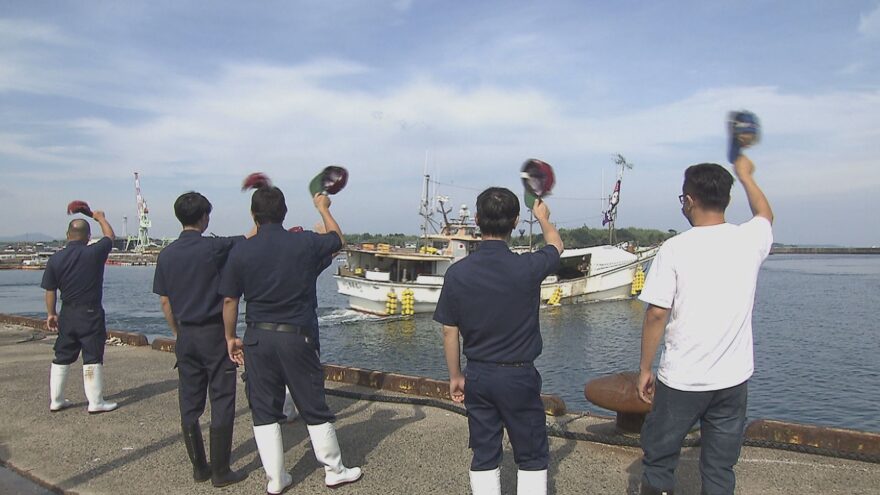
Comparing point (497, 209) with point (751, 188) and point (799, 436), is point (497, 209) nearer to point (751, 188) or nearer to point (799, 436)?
point (751, 188)

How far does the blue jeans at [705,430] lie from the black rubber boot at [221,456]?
110 inches

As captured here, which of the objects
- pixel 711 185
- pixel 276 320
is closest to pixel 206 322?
pixel 276 320

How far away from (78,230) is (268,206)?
3075mm

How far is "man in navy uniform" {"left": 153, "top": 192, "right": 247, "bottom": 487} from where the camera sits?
13.7 feet

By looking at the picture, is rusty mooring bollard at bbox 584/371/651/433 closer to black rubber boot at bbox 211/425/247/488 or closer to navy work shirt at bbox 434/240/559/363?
navy work shirt at bbox 434/240/559/363

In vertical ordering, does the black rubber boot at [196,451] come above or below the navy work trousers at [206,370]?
below

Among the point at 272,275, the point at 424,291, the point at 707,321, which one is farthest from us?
the point at 424,291

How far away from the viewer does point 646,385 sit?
10.4ft

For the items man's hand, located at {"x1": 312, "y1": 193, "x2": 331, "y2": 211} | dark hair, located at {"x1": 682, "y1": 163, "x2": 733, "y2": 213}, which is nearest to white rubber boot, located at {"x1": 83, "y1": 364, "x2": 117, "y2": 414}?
man's hand, located at {"x1": 312, "y1": 193, "x2": 331, "y2": 211}

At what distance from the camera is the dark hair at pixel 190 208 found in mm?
4234

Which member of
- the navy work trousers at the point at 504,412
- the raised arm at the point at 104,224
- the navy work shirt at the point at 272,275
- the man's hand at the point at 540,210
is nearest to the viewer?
the navy work trousers at the point at 504,412

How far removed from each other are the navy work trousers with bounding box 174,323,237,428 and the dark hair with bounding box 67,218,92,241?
2.36m

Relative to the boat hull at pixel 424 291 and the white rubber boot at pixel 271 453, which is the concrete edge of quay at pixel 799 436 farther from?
the boat hull at pixel 424 291

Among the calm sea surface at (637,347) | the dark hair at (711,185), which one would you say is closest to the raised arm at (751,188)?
the dark hair at (711,185)
